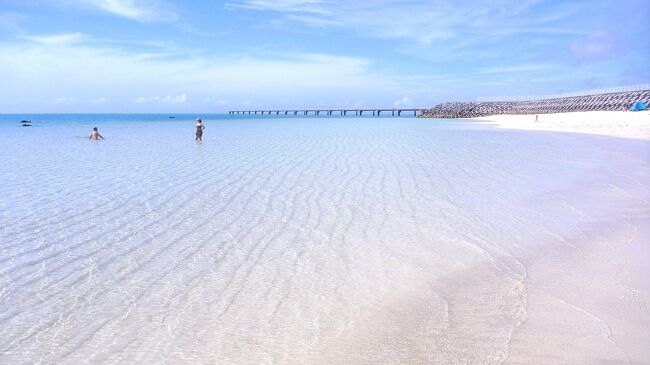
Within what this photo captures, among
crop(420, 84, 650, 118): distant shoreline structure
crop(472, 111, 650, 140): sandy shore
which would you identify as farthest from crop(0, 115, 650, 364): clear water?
crop(420, 84, 650, 118): distant shoreline structure

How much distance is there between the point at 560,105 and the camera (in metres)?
82.1

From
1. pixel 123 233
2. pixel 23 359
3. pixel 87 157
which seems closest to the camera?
pixel 23 359

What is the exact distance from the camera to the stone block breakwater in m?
62.8

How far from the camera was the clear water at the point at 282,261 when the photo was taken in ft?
14.8

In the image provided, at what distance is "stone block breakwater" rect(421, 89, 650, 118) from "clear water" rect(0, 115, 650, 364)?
55.5 m

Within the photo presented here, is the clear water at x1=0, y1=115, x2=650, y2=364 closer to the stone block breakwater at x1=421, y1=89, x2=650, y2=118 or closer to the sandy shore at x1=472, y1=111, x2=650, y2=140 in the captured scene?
the sandy shore at x1=472, y1=111, x2=650, y2=140

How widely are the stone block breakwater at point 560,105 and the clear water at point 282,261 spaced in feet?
182

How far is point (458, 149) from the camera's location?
24516 mm

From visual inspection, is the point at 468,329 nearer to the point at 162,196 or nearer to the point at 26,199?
the point at 162,196

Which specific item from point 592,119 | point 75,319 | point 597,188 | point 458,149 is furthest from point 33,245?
point 592,119

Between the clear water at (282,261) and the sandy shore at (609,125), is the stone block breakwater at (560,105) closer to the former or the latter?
the sandy shore at (609,125)

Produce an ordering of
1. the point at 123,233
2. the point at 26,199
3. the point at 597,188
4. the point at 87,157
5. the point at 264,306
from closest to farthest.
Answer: the point at 264,306, the point at 123,233, the point at 26,199, the point at 597,188, the point at 87,157

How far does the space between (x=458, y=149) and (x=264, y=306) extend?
812 inches

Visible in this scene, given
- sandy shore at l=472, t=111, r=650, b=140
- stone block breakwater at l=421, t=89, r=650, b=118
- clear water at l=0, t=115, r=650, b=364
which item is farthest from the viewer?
stone block breakwater at l=421, t=89, r=650, b=118
